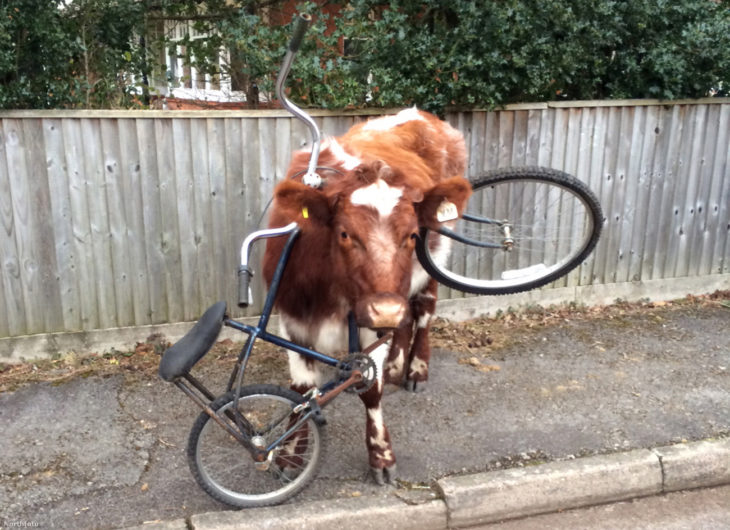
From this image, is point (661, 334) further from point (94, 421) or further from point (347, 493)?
point (94, 421)

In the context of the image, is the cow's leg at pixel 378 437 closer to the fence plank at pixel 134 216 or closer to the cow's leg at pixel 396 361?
the cow's leg at pixel 396 361

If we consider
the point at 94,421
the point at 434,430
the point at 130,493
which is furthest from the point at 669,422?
the point at 94,421

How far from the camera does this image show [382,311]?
2855 mm

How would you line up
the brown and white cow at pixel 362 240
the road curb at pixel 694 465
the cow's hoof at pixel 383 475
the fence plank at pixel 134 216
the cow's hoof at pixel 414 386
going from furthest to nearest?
the fence plank at pixel 134 216, the cow's hoof at pixel 414 386, the road curb at pixel 694 465, the cow's hoof at pixel 383 475, the brown and white cow at pixel 362 240

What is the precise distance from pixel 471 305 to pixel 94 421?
3360mm

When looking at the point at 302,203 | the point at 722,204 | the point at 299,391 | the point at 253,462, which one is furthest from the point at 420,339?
the point at 722,204

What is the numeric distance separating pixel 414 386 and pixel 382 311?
2.09m

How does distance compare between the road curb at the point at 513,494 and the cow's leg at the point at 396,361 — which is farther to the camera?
the cow's leg at the point at 396,361

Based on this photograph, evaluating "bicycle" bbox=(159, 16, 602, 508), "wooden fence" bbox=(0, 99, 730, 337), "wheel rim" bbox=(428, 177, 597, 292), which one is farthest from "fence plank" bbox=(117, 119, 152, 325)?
"wheel rim" bbox=(428, 177, 597, 292)

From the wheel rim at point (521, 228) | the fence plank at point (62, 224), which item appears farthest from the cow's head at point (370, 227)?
the wheel rim at point (521, 228)

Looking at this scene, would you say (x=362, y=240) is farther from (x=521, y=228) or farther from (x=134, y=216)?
(x=521, y=228)

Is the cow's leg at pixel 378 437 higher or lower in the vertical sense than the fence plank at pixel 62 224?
lower

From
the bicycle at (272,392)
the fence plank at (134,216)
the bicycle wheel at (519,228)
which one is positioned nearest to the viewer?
the bicycle at (272,392)

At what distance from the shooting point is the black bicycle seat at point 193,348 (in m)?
3.05
